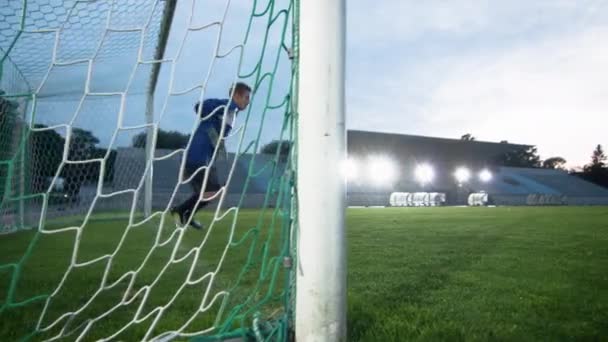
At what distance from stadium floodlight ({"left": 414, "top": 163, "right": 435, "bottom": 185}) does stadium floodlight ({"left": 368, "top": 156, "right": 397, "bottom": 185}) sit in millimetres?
2096

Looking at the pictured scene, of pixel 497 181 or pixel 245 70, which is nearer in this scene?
pixel 245 70

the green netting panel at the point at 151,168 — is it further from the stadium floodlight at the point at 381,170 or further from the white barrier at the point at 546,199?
the white barrier at the point at 546,199

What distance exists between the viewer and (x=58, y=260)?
12.2ft

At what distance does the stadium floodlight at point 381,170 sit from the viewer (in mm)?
31733

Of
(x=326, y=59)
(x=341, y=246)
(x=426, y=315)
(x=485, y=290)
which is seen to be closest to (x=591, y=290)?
(x=485, y=290)

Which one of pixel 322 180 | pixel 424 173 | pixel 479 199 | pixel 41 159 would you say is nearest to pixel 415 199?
pixel 479 199

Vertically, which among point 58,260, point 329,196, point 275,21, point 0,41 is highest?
point 0,41

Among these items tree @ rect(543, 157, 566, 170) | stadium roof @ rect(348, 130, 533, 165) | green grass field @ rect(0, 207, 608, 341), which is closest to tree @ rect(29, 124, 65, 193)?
green grass field @ rect(0, 207, 608, 341)

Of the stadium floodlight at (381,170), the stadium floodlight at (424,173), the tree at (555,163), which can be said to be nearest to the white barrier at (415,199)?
the stadium floodlight at (381,170)

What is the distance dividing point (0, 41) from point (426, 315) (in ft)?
8.68

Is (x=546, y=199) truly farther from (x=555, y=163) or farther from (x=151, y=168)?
(x=555, y=163)

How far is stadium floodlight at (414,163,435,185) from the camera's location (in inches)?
1320

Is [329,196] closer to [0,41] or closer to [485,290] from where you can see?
[485,290]

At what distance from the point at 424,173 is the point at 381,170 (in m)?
4.26
